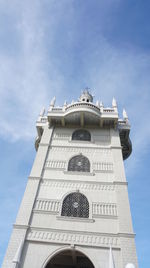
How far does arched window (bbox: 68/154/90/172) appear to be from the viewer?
11523 millimetres

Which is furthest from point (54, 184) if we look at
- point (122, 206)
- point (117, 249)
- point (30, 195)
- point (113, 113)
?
point (113, 113)

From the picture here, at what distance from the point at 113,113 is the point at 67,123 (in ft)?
10.8

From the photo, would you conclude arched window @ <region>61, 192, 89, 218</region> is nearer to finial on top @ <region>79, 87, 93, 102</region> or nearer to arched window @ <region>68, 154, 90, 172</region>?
arched window @ <region>68, 154, 90, 172</region>

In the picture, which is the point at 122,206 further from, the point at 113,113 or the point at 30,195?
the point at 113,113

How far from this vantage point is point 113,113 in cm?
1382

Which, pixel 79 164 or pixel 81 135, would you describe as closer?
pixel 79 164

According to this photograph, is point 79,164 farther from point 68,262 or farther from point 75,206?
point 68,262

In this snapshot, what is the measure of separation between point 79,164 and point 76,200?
2379mm

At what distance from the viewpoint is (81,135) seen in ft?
45.6

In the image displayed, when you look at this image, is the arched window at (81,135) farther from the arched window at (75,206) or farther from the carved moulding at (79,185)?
the arched window at (75,206)

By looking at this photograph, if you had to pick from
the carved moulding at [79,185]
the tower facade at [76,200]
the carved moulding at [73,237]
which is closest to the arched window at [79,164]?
the tower facade at [76,200]

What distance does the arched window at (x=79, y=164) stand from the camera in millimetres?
11523

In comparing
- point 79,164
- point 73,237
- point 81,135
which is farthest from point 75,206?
point 81,135

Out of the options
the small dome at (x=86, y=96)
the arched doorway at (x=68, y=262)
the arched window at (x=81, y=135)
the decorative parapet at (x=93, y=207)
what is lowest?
the arched doorway at (x=68, y=262)
